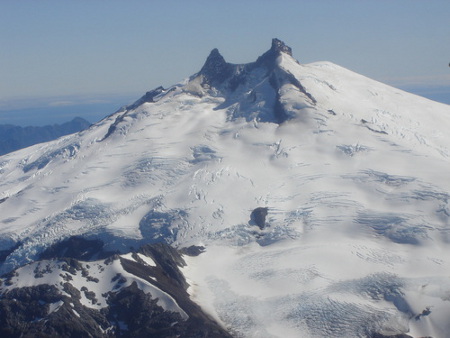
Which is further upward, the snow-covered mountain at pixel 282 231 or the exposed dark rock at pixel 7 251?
the snow-covered mountain at pixel 282 231

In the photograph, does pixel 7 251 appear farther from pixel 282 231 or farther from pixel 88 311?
pixel 282 231

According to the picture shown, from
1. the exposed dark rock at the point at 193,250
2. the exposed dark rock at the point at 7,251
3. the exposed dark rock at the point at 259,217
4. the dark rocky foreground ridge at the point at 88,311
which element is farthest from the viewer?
the exposed dark rock at the point at 7,251

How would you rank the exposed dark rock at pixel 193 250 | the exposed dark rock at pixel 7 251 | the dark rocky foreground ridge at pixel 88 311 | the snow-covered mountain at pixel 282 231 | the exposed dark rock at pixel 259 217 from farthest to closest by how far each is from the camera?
the exposed dark rock at pixel 7 251 < the exposed dark rock at pixel 259 217 < the exposed dark rock at pixel 193 250 < the snow-covered mountain at pixel 282 231 < the dark rocky foreground ridge at pixel 88 311

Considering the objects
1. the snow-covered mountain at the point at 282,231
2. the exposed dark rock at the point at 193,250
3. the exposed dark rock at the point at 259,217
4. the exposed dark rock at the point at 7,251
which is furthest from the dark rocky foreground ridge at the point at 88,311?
the exposed dark rock at the point at 7,251

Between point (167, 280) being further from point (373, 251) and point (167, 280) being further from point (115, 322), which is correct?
point (373, 251)

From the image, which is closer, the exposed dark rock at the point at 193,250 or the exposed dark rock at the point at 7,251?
the exposed dark rock at the point at 193,250

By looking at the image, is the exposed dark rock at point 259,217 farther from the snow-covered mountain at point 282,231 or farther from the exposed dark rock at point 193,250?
the exposed dark rock at point 193,250

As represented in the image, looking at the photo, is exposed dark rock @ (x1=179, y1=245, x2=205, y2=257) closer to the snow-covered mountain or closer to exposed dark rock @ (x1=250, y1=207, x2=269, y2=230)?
the snow-covered mountain

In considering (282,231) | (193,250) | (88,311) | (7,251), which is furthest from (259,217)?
(7,251)
